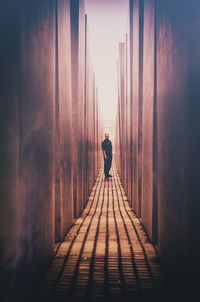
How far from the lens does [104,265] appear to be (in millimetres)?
2887

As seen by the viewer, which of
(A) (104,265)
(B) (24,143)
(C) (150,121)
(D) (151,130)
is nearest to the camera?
(B) (24,143)

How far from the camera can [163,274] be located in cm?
263

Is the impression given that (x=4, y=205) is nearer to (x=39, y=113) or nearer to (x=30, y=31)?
(x=39, y=113)

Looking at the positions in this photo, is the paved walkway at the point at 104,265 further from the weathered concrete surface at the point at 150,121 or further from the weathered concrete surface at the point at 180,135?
the weathered concrete surface at the point at 150,121

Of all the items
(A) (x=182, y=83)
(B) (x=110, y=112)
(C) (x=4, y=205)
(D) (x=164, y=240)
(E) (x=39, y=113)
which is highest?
(B) (x=110, y=112)

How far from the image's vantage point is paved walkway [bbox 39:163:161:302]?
2309 mm

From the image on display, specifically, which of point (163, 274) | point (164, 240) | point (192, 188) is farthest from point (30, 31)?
point (163, 274)

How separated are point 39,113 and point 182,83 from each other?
1.38 metres

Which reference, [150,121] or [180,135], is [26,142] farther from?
[150,121]

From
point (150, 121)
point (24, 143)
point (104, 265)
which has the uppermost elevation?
point (150, 121)

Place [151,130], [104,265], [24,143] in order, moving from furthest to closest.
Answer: [151,130], [104,265], [24,143]

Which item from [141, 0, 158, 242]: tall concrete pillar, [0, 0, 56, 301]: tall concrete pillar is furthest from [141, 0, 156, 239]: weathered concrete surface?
[0, 0, 56, 301]: tall concrete pillar

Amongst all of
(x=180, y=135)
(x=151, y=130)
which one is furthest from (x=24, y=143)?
(x=151, y=130)

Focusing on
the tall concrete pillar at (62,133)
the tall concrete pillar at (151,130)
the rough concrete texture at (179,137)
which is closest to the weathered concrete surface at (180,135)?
the rough concrete texture at (179,137)
